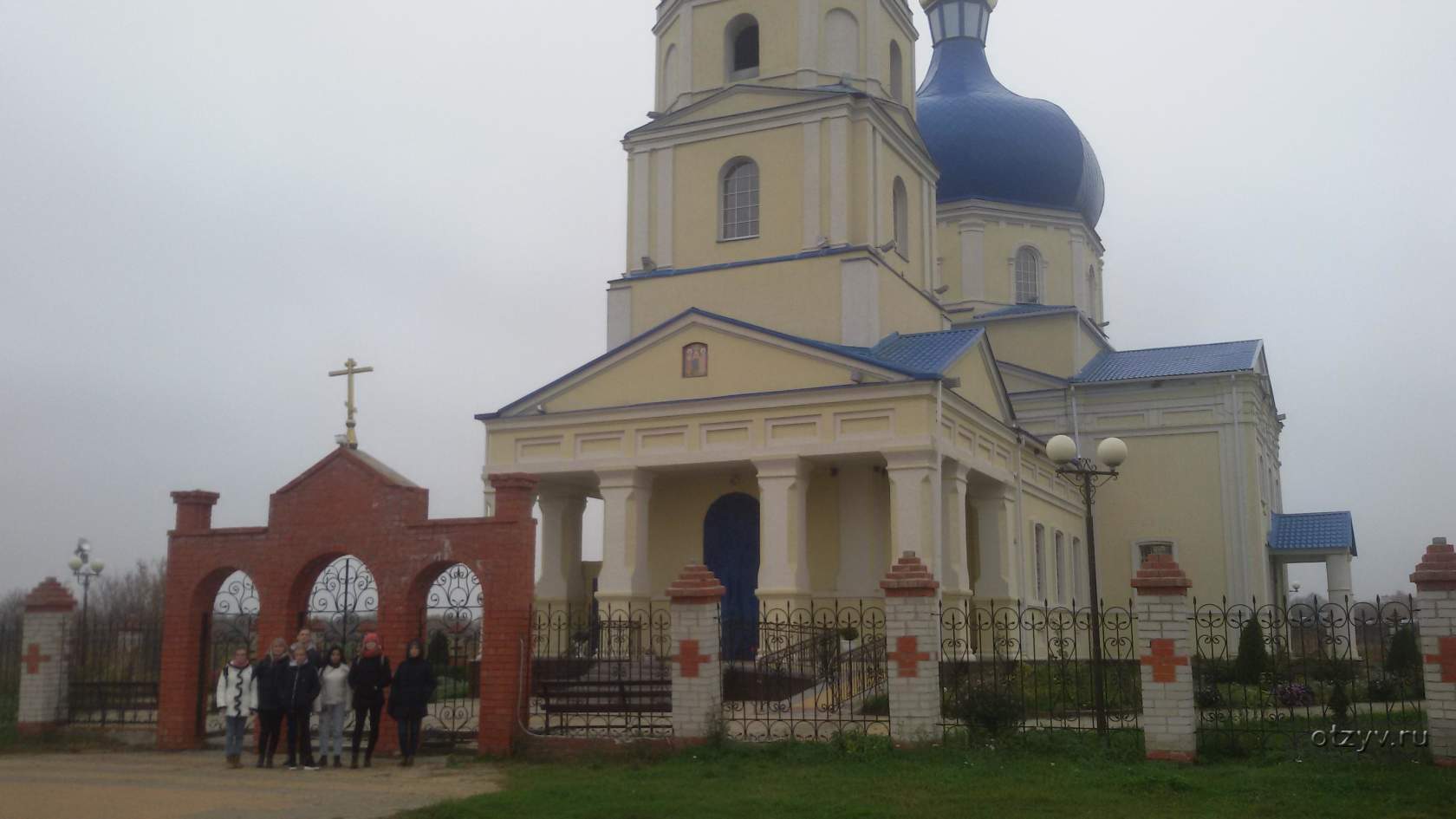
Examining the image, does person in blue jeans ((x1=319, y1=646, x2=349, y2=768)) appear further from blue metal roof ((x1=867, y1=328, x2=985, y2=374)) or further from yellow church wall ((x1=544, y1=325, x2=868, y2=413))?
blue metal roof ((x1=867, y1=328, x2=985, y2=374))

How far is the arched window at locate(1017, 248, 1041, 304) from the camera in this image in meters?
32.8

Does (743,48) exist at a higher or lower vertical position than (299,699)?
higher

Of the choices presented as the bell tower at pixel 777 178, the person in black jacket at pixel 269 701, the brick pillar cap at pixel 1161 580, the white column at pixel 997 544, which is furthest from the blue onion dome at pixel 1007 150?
the person in black jacket at pixel 269 701

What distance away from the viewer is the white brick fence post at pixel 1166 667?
37.5 feet

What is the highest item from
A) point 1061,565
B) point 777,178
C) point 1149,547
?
point 777,178

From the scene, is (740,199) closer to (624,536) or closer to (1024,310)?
(624,536)

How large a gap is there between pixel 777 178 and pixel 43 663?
13242 mm

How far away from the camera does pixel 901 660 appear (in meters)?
12.4

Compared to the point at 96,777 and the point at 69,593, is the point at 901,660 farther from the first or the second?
the point at 69,593

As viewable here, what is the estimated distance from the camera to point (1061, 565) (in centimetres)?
2781

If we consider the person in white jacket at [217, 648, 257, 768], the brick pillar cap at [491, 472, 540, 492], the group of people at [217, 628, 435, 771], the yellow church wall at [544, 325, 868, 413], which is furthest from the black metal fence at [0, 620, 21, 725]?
the yellow church wall at [544, 325, 868, 413]

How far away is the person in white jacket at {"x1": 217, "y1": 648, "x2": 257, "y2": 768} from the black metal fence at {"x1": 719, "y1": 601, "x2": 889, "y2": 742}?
4.76 m

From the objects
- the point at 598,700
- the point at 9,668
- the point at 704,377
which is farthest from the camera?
the point at 704,377

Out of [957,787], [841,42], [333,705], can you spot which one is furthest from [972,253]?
[957,787]
